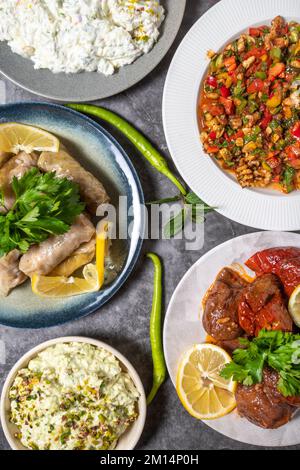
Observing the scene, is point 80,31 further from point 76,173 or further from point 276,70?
point 276,70

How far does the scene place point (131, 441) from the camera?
360 centimetres

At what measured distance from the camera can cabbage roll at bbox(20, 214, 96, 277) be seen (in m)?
3.52

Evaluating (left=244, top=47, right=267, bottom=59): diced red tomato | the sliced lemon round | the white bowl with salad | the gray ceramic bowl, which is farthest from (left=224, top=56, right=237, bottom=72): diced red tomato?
the white bowl with salad

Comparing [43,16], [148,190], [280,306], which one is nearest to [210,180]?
[148,190]

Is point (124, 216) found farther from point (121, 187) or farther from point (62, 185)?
point (62, 185)

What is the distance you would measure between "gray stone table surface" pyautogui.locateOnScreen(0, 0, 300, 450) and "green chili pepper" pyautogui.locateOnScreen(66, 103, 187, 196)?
0.10 meters

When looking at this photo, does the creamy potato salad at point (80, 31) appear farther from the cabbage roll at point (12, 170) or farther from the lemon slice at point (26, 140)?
the cabbage roll at point (12, 170)

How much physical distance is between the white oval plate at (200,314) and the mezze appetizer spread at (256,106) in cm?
43

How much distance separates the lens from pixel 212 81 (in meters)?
3.59

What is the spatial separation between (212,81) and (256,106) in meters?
0.38

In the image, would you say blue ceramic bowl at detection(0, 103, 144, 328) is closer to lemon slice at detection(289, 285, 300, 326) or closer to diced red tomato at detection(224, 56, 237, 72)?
diced red tomato at detection(224, 56, 237, 72)

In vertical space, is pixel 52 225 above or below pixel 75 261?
above

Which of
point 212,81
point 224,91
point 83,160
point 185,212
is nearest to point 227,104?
point 224,91

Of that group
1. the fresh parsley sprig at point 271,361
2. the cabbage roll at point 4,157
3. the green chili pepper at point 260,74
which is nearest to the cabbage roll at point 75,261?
the cabbage roll at point 4,157
